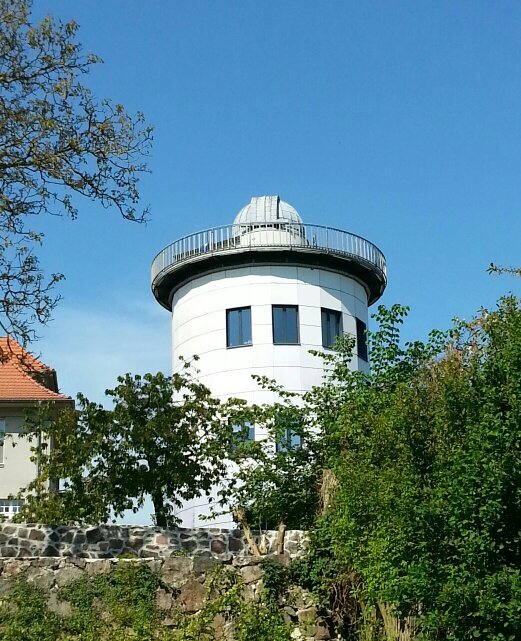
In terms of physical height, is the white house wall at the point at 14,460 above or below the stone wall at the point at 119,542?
above

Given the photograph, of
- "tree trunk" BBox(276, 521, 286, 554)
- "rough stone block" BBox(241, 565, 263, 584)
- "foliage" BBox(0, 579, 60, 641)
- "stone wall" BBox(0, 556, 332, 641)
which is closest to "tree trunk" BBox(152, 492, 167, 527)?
"tree trunk" BBox(276, 521, 286, 554)

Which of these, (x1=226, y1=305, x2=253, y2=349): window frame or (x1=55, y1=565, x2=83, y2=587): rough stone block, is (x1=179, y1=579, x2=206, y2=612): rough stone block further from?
(x1=226, y1=305, x2=253, y2=349): window frame

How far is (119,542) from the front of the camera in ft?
57.9

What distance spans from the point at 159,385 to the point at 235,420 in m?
1.95

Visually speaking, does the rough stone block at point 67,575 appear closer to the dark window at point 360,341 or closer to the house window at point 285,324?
the house window at point 285,324

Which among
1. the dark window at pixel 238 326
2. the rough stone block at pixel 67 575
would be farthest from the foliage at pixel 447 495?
the dark window at pixel 238 326

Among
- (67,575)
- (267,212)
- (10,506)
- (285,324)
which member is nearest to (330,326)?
(285,324)

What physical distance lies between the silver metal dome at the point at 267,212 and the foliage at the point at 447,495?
14.9 metres

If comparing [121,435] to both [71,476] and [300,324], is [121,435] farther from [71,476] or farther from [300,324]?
[300,324]

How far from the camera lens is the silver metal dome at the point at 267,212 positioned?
2975cm

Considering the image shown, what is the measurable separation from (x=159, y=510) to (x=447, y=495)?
35.1 ft

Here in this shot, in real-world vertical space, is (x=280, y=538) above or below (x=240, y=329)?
below

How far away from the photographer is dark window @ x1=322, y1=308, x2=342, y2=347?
28.5 metres

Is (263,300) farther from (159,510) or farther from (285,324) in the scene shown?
(159,510)
